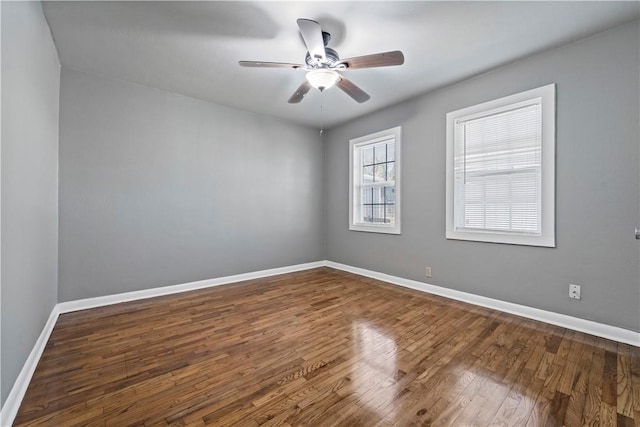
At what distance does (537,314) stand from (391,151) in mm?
2662

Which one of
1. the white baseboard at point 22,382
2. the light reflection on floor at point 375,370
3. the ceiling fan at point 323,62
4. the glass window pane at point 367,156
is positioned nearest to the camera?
the white baseboard at point 22,382

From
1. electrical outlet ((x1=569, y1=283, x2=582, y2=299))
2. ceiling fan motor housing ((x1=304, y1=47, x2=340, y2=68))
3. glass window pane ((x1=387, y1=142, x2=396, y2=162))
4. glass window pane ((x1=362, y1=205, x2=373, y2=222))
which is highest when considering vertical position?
ceiling fan motor housing ((x1=304, y1=47, x2=340, y2=68))

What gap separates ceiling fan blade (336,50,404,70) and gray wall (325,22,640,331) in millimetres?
1581

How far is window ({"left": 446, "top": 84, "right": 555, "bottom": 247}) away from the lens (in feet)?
8.45

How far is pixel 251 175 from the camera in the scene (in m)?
4.22

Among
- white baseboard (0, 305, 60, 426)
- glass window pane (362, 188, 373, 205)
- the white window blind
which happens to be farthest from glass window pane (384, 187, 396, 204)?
white baseboard (0, 305, 60, 426)

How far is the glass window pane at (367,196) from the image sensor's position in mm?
4504

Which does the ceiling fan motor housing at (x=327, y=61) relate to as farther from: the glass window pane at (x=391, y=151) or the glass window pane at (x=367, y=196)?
the glass window pane at (x=367, y=196)

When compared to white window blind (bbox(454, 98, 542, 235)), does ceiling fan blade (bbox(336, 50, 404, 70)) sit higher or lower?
higher

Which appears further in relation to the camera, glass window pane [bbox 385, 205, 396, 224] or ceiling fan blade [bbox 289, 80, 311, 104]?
glass window pane [bbox 385, 205, 396, 224]

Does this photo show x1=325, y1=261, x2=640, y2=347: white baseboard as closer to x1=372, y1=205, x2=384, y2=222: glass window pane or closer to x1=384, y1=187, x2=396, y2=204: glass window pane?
x1=372, y1=205, x2=384, y2=222: glass window pane

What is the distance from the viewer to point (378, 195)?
436 centimetres

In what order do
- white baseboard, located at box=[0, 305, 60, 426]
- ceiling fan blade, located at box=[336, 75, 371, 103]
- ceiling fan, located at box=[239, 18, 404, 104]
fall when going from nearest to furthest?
white baseboard, located at box=[0, 305, 60, 426] < ceiling fan, located at box=[239, 18, 404, 104] < ceiling fan blade, located at box=[336, 75, 371, 103]

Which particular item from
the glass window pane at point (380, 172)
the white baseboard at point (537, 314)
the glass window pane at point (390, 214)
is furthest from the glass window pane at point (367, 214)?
the white baseboard at point (537, 314)
